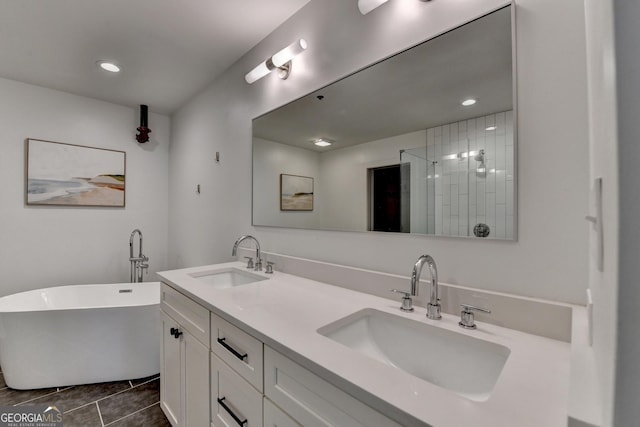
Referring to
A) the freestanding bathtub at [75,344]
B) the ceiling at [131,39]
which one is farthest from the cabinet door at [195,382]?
the ceiling at [131,39]

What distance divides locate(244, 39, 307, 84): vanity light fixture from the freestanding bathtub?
1.81 metres

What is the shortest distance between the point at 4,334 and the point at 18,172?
1.48 m

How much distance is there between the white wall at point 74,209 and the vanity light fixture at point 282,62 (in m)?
2.08

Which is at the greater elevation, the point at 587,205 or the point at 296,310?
the point at 587,205

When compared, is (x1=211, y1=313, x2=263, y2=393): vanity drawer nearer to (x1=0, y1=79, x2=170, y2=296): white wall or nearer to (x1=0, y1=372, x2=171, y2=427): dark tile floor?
(x1=0, y1=372, x2=171, y2=427): dark tile floor

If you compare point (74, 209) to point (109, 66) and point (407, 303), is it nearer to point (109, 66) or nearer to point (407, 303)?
point (109, 66)

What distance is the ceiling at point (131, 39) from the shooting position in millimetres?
1654

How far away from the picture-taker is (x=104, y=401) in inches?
72.6

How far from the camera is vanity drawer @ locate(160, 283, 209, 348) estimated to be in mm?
1208

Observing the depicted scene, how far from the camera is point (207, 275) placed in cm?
176

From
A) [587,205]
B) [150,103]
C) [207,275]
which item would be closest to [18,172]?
[150,103]

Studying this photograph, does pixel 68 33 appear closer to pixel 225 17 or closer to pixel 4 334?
pixel 225 17

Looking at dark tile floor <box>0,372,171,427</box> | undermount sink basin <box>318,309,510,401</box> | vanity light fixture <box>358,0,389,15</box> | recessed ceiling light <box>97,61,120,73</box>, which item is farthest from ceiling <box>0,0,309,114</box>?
dark tile floor <box>0,372,171,427</box>

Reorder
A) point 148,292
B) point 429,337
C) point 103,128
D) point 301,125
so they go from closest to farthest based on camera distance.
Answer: point 429,337 < point 301,125 < point 148,292 < point 103,128
